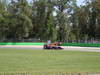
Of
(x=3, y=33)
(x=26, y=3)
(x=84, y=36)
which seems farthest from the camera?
(x=84, y=36)

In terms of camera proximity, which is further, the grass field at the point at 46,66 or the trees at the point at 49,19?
the trees at the point at 49,19

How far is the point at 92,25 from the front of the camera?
103 meters

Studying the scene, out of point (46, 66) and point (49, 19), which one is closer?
point (46, 66)

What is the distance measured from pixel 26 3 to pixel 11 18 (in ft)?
27.1

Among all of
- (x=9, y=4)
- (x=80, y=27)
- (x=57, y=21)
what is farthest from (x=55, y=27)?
(x=9, y=4)

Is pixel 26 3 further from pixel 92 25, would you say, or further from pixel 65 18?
pixel 92 25

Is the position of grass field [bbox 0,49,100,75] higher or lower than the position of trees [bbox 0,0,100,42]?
lower

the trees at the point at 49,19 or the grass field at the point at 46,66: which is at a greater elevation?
the trees at the point at 49,19

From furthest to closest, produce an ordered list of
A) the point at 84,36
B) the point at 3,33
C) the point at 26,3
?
the point at 84,36 → the point at 26,3 → the point at 3,33

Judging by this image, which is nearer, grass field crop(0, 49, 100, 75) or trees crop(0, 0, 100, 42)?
grass field crop(0, 49, 100, 75)

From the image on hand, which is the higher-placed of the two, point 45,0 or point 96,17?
point 45,0

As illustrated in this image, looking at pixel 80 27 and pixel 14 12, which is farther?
pixel 80 27

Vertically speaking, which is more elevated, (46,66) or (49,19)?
(49,19)

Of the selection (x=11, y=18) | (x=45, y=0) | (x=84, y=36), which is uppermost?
(x=45, y=0)
